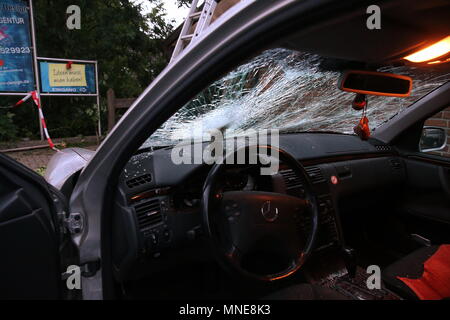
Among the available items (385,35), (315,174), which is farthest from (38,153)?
(385,35)

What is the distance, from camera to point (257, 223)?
180 centimetres

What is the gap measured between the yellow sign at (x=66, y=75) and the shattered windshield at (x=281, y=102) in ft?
18.7

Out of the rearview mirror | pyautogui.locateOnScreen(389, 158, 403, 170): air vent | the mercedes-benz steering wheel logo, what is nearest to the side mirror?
pyautogui.locateOnScreen(389, 158, 403, 170): air vent

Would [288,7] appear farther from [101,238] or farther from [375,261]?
[375,261]

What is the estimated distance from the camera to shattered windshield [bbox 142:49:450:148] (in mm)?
2648

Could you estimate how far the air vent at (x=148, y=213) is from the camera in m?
1.70

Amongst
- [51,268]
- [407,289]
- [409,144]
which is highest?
[409,144]

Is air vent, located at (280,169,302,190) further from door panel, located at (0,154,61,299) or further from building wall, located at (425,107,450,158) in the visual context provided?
building wall, located at (425,107,450,158)

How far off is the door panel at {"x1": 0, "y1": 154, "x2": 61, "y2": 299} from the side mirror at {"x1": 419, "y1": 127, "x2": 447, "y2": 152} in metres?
3.11

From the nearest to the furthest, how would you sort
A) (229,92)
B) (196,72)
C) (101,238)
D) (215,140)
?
(196,72) < (101,238) < (215,140) < (229,92)

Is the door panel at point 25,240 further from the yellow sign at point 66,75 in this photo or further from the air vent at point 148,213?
the yellow sign at point 66,75
